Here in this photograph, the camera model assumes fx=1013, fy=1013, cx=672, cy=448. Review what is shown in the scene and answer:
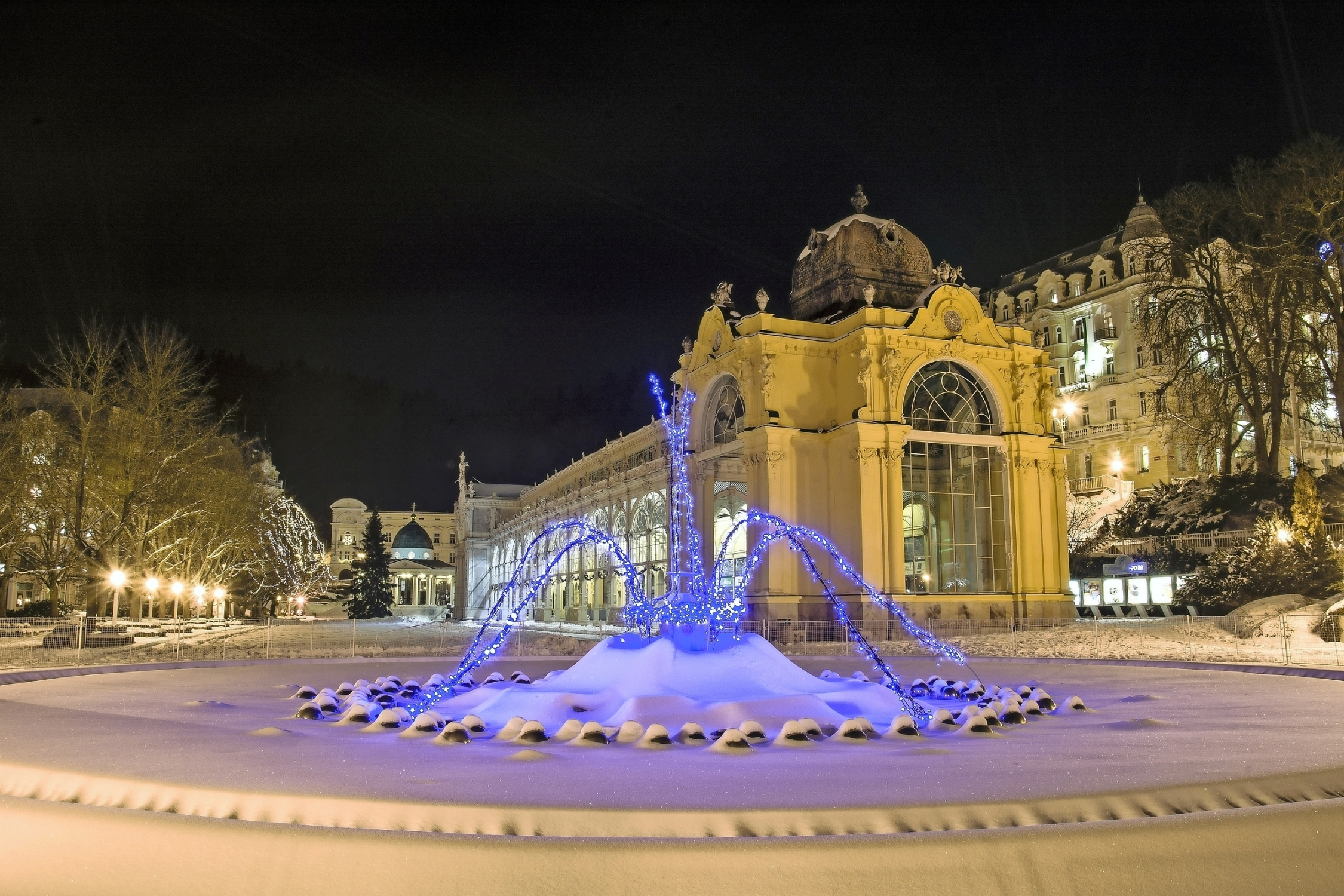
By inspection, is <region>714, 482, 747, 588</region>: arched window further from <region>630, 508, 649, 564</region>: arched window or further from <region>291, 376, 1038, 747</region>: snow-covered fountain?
<region>291, 376, 1038, 747</region>: snow-covered fountain

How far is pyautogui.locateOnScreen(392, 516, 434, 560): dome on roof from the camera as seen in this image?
126 metres

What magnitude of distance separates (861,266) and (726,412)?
8.05m

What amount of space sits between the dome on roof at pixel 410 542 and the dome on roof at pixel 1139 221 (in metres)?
88.5

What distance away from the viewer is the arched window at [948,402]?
38.1 meters

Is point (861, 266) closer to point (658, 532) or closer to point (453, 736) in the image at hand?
point (658, 532)

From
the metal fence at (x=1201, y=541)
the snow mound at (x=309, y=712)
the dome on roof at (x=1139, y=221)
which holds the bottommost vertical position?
the snow mound at (x=309, y=712)

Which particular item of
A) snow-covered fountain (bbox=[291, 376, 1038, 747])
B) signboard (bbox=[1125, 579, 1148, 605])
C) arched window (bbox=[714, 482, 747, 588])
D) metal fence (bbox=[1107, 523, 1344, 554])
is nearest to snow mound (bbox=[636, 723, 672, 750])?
snow-covered fountain (bbox=[291, 376, 1038, 747])

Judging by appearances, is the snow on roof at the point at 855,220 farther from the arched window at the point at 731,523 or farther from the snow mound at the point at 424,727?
the snow mound at the point at 424,727

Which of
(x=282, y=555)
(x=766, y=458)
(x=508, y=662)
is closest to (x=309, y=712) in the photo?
(x=508, y=662)

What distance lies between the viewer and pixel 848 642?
32.0 meters

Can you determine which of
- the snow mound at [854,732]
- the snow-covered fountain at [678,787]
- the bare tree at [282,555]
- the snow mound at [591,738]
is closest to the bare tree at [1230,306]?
the snow-covered fountain at [678,787]

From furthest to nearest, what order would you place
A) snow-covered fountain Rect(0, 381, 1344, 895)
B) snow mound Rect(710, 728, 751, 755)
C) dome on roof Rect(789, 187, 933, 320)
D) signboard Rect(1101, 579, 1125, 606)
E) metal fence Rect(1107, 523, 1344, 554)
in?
signboard Rect(1101, 579, 1125, 606) < dome on roof Rect(789, 187, 933, 320) < metal fence Rect(1107, 523, 1344, 554) < snow mound Rect(710, 728, 751, 755) < snow-covered fountain Rect(0, 381, 1344, 895)

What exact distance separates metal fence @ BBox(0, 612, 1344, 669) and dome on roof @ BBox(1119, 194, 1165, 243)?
3833 centimetres

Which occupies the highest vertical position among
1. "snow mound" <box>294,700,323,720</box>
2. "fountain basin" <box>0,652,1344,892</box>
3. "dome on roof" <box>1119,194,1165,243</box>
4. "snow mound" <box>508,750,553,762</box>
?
"dome on roof" <box>1119,194,1165,243</box>
